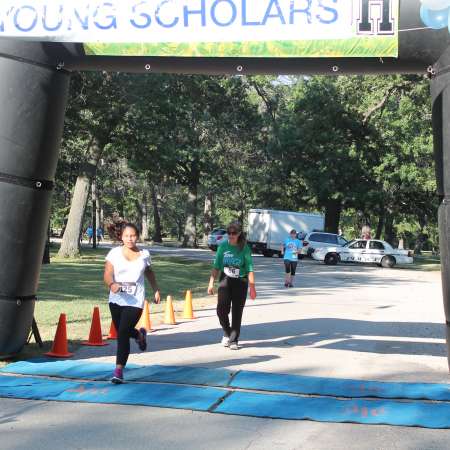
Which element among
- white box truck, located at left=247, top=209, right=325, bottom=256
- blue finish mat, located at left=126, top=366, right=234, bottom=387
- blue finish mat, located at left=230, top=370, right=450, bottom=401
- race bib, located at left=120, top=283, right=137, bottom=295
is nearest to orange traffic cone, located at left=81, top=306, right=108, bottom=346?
blue finish mat, located at left=126, top=366, right=234, bottom=387

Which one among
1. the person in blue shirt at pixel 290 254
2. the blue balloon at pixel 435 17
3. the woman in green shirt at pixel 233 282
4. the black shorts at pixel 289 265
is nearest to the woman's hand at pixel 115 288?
the woman in green shirt at pixel 233 282

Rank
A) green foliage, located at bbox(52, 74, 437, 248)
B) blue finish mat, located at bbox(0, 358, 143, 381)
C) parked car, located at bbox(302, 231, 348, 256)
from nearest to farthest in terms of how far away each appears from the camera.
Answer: blue finish mat, located at bbox(0, 358, 143, 381)
green foliage, located at bbox(52, 74, 437, 248)
parked car, located at bbox(302, 231, 348, 256)

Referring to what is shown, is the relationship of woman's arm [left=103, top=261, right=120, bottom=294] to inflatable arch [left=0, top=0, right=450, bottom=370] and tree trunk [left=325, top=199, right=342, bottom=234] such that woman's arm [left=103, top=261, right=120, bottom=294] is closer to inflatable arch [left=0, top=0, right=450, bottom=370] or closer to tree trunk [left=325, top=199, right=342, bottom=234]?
inflatable arch [left=0, top=0, right=450, bottom=370]

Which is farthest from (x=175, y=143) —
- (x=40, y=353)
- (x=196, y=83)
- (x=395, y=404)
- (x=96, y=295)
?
(x=395, y=404)

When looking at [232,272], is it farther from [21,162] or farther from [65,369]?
[21,162]

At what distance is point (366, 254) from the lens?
1516 inches

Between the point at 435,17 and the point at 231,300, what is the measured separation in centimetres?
459

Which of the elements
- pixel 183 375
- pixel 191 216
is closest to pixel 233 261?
pixel 183 375

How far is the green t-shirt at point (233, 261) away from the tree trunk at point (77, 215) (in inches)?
892

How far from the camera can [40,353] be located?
9.38m

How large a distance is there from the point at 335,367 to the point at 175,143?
2706 cm

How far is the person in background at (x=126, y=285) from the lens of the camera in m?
7.75

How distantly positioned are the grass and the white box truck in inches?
604

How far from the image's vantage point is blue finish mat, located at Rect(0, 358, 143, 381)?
7.98 metres
